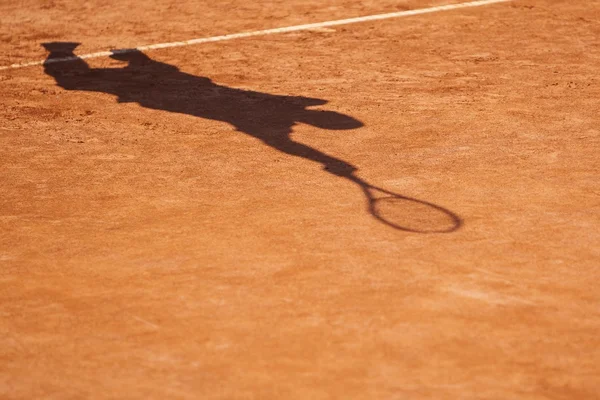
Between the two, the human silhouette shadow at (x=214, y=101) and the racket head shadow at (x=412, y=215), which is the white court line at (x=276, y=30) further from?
the racket head shadow at (x=412, y=215)

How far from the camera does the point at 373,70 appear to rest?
1242 centimetres

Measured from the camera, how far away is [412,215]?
7.82 meters

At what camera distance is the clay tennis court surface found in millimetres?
5652

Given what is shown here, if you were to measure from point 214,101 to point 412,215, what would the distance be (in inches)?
175

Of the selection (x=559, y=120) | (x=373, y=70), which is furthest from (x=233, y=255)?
(x=373, y=70)

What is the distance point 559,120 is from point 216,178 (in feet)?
13.4

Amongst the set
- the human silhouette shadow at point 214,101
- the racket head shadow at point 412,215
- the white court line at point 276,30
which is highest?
the white court line at point 276,30

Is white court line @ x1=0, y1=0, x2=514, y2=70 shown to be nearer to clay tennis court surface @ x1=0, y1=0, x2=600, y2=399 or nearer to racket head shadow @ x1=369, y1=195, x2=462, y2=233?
clay tennis court surface @ x1=0, y1=0, x2=600, y2=399

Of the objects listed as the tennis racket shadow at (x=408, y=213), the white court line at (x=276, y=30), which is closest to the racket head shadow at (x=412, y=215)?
the tennis racket shadow at (x=408, y=213)

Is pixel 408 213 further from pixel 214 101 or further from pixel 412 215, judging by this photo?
pixel 214 101

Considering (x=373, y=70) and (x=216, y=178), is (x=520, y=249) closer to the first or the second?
(x=216, y=178)

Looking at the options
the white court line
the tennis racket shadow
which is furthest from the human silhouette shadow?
the white court line

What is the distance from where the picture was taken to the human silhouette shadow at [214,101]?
9.25 m

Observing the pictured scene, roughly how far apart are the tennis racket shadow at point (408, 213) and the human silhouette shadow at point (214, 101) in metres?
0.01
